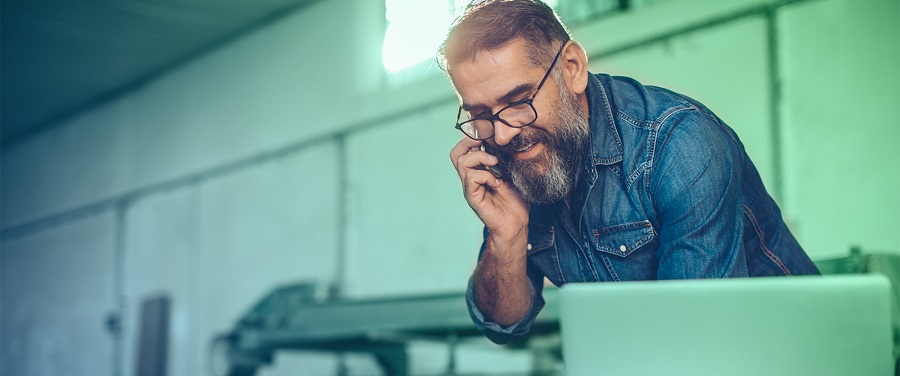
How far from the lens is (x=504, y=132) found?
151 cm

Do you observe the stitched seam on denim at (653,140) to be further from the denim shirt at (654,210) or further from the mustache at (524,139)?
the mustache at (524,139)

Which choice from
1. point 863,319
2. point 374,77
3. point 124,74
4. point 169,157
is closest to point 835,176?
point 863,319

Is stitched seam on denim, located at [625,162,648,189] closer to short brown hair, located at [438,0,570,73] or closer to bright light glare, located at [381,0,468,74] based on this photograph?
short brown hair, located at [438,0,570,73]

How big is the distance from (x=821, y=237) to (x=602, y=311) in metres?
1.99

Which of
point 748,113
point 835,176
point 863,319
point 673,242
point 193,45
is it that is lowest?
point 863,319

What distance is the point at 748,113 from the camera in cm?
285

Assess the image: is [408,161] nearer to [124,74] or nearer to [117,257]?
[124,74]

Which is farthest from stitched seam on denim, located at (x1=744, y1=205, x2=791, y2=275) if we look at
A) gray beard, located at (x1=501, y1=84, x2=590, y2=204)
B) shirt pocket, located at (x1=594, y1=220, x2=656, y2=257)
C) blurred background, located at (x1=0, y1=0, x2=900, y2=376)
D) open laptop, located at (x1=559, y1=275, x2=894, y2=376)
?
blurred background, located at (x1=0, y1=0, x2=900, y2=376)

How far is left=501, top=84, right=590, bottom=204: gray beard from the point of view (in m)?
1.54

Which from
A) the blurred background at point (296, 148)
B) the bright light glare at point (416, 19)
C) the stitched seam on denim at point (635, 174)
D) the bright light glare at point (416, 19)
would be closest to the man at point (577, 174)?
the stitched seam on denim at point (635, 174)

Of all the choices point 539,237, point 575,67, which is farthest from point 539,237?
point 575,67

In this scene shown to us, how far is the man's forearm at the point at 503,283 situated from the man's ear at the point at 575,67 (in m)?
0.31

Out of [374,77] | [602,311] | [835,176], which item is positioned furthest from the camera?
[374,77]

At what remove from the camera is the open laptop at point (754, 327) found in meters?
0.86
